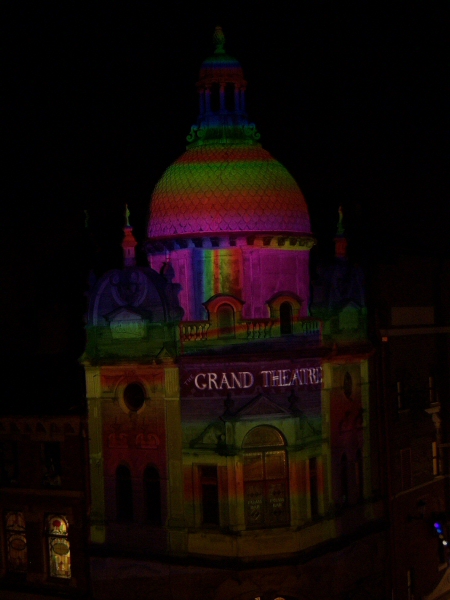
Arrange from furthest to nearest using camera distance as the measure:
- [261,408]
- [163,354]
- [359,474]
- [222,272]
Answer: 1. [359,474]
2. [222,272]
3. [163,354]
4. [261,408]

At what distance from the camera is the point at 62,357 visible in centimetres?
4822

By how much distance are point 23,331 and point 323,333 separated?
14183mm

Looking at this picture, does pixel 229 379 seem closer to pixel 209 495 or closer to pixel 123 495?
pixel 209 495

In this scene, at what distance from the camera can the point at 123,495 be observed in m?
41.5

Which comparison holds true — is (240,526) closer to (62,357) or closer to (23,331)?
(62,357)

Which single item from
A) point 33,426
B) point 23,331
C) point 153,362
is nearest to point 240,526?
point 153,362

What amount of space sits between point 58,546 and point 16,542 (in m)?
1.86

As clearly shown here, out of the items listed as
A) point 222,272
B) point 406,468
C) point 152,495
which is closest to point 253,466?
point 152,495

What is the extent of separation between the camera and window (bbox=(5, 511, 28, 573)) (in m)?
44.4

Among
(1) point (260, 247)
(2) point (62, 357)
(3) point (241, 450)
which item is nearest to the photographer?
(3) point (241, 450)

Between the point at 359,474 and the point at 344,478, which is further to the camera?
the point at 359,474

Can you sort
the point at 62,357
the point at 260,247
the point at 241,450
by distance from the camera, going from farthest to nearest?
the point at 62,357 → the point at 260,247 → the point at 241,450

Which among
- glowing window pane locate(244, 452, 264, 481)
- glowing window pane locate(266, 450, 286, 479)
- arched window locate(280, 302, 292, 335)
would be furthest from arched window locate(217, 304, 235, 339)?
glowing window pane locate(266, 450, 286, 479)

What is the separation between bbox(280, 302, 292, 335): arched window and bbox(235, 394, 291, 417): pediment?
2876 millimetres
